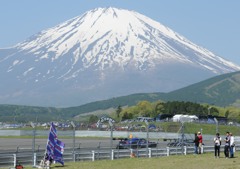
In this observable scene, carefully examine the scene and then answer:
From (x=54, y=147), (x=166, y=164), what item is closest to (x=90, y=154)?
(x=166, y=164)

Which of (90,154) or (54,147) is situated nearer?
(54,147)

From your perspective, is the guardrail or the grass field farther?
A: the guardrail

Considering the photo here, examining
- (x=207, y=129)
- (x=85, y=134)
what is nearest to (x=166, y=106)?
(x=207, y=129)

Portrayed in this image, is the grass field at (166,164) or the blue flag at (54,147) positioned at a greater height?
the blue flag at (54,147)

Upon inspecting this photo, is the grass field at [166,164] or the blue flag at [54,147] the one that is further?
the grass field at [166,164]

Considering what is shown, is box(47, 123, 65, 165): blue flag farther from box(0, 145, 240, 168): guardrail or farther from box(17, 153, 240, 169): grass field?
box(0, 145, 240, 168): guardrail

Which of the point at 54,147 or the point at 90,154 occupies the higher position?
the point at 54,147

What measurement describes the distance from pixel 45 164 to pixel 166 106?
126959 millimetres

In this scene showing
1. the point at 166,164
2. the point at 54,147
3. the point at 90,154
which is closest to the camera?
the point at 54,147

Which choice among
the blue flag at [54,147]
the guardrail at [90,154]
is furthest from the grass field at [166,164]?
the guardrail at [90,154]

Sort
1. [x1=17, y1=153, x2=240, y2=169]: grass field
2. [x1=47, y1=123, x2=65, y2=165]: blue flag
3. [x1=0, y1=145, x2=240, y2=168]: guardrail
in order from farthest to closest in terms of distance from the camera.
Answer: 1. [x1=0, y1=145, x2=240, y2=168]: guardrail
2. [x1=17, y1=153, x2=240, y2=169]: grass field
3. [x1=47, y1=123, x2=65, y2=165]: blue flag

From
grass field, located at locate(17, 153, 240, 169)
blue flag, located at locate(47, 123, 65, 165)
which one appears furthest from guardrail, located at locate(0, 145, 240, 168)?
blue flag, located at locate(47, 123, 65, 165)

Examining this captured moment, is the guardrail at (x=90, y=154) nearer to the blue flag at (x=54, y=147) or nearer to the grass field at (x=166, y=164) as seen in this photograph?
the grass field at (x=166, y=164)

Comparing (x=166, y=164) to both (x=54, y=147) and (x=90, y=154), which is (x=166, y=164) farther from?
(x=90, y=154)
